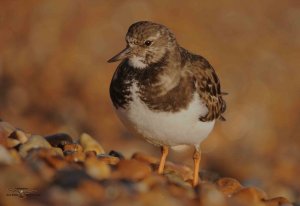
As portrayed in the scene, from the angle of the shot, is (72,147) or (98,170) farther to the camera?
(72,147)

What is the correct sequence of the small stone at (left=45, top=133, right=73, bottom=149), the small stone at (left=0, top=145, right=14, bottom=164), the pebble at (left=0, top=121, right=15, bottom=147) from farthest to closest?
Answer: the small stone at (left=45, top=133, right=73, bottom=149), the pebble at (left=0, top=121, right=15, bottom=147), the small stone at (left=0, top=145, right=14, bottom=164)

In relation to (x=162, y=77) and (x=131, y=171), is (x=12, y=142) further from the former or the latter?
(x=162, y=77)

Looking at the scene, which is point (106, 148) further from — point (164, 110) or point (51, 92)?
point (164, 110)

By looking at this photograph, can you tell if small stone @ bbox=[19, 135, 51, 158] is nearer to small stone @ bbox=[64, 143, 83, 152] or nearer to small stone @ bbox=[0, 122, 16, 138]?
small stone @ bbox=[0, 122, 16, 138]

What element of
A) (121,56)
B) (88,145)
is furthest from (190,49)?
(121,56)

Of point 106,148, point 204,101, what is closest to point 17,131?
point 204,101

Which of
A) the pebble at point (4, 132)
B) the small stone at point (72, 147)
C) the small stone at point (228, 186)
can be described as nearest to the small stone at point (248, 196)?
the small stone at point (228, 186)

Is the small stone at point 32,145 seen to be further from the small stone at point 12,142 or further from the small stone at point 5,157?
the small stone at point 5,157

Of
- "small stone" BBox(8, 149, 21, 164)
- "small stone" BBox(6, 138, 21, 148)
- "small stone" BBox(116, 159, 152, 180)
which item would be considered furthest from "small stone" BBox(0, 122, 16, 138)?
"small stone" BBox(116, 159, 152, 180)
